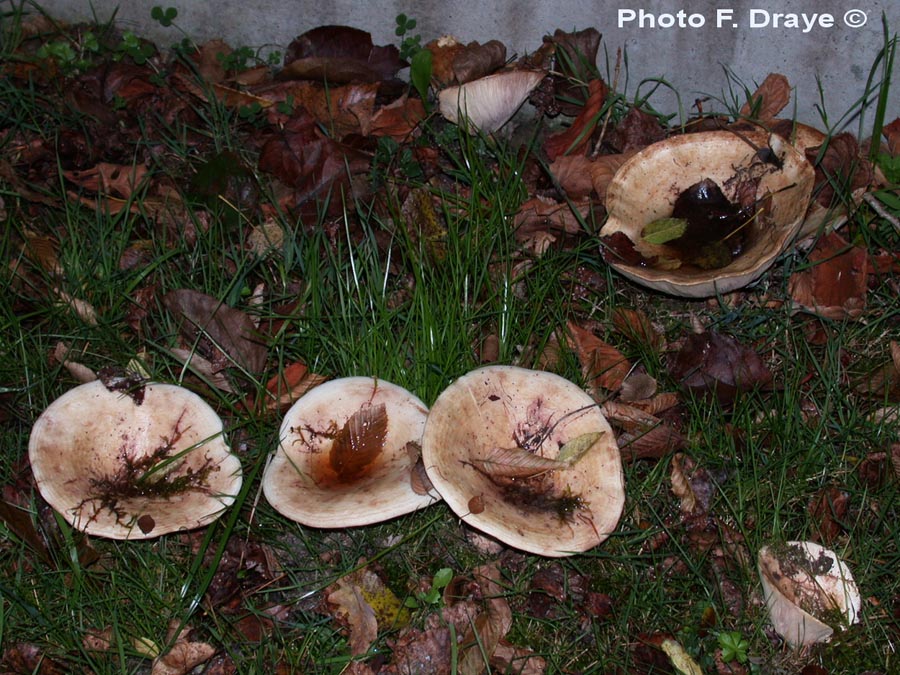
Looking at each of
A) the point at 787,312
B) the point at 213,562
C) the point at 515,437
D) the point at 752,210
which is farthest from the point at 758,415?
the point at 213,562

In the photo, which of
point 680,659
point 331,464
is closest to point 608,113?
point 331,464

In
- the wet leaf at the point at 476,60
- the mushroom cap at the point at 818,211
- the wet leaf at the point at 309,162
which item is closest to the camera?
the mushroom cap at the point at 818,211

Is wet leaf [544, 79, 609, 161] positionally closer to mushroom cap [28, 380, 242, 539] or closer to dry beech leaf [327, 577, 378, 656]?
mushroom cap [28, 380, 242, 539]

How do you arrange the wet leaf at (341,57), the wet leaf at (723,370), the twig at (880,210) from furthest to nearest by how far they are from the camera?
the wet leaf at (341,57) → the twig at (880,210) → the wet leaf at (723,370)

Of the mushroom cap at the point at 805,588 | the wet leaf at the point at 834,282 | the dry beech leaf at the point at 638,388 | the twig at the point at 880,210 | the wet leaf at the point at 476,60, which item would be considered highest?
the wet leaf at the point at 476,60

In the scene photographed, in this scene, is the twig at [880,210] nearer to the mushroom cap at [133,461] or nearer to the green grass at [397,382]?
the green grass at [397,382]

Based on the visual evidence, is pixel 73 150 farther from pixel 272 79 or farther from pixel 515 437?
pixel 515 437

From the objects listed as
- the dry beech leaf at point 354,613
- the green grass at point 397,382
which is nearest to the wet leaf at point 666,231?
the green grass at point 397,382
